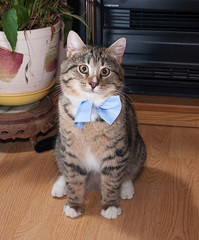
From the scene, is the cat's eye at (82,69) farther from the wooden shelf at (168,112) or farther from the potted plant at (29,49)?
the wooden shelf at (168,112)

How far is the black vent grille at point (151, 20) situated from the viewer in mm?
2191

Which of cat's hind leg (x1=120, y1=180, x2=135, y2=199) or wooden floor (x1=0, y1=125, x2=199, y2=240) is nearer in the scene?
wooden floor (x1=0, y1=125, x2=199, y2=240)

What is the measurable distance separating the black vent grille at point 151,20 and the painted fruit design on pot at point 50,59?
0.36m

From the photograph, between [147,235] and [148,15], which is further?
[148,15]

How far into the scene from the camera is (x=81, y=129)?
1.62 m

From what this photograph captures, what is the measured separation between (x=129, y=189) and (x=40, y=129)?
1.81 ft

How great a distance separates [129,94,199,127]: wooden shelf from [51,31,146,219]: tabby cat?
25.5 inches

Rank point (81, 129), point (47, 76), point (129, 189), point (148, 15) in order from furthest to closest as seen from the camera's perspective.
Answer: point (148, 15)
point (47, 76)
point (129, 189)
point (81, 129)

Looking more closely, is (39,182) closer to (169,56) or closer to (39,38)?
(39,38)

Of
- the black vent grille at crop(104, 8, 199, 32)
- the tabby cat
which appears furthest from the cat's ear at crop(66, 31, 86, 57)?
the black vent grille at crop(104, 8, 199, 32)

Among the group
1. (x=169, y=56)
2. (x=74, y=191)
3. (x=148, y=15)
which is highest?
(x=148, y=15)

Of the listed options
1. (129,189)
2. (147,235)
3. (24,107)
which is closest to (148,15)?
(24,107)

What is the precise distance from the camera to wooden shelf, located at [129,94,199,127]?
238 centimetres

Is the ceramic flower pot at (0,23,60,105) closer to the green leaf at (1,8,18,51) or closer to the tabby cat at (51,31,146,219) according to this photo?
the green leaf at (1,8,18,51)
